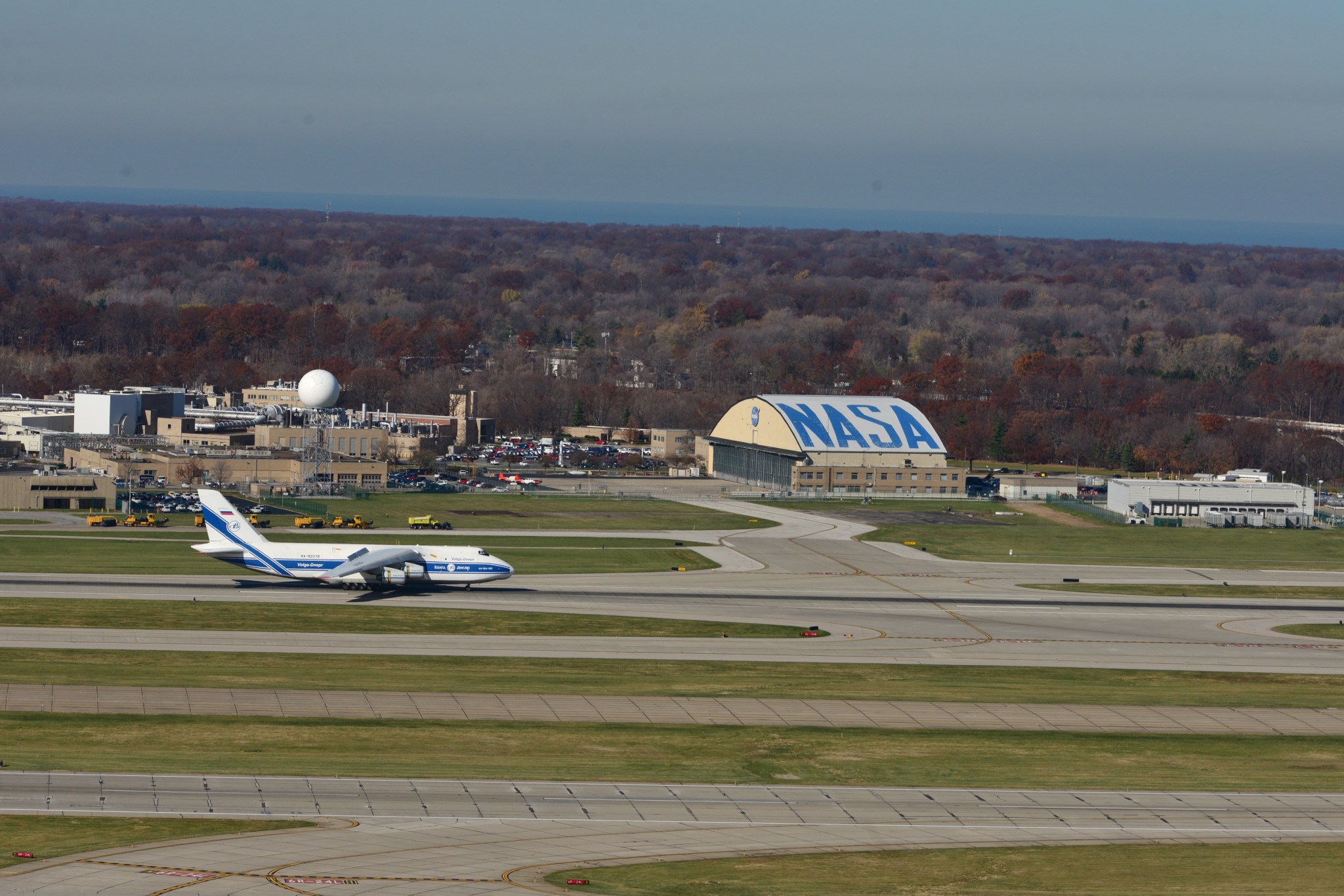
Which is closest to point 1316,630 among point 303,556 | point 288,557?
point 303,556

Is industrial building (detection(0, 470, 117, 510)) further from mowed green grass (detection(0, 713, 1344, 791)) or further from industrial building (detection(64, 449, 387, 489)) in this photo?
mowed green grass (detection(0, 713, 1344, 791))

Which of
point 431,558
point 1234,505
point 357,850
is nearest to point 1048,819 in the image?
point 357,850

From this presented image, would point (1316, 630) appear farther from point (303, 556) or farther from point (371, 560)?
point (303, 556)

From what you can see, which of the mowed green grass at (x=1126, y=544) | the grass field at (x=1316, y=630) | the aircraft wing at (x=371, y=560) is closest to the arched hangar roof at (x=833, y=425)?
the mowed green grass at (x=1126, y=544)

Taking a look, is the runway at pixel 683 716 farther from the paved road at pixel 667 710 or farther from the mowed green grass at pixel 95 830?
the mowed green grass at pixel 95 830

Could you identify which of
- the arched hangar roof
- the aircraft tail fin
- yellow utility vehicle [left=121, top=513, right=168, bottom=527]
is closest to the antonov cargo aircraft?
the aircraft tail fin

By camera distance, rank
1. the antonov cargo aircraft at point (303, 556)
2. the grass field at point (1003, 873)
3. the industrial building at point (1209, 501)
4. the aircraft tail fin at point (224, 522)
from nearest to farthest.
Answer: the grass field at point (1003, 873) → the aircraft tail fin at point (224, 522) → the antonov cargo aircraft at point (303, 556) → the industrial building at point (1209, 501)
